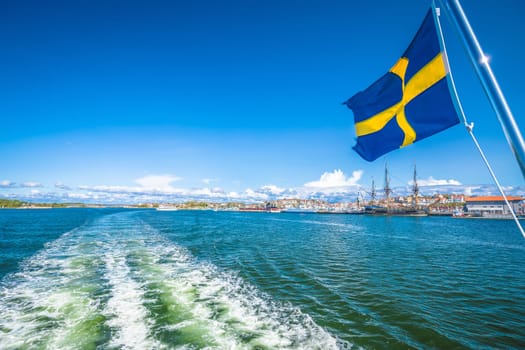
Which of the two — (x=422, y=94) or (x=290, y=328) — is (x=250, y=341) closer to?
(x=290, y=328)

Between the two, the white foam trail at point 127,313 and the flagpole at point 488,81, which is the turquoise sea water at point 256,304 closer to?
the white foam trail at point 127,313

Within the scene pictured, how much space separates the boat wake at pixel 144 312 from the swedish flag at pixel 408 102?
231 inches

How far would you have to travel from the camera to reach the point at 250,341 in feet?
23.9

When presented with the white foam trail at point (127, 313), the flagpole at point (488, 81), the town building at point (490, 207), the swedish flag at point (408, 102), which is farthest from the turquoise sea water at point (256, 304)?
the town building at point (490, 207)

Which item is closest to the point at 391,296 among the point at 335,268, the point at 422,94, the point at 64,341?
the point at 335,268

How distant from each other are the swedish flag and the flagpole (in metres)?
1.50

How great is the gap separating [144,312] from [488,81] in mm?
11114

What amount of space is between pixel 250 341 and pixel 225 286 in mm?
5856

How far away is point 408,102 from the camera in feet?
21.1

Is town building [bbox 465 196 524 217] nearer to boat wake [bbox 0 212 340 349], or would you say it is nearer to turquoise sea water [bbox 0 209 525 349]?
turquoise sea water [bbox 0 209 525 349]

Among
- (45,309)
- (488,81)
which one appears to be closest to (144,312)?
(45,309)

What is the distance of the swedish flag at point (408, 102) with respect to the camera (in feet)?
18.0

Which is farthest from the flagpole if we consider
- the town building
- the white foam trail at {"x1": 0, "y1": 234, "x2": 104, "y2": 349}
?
the town building

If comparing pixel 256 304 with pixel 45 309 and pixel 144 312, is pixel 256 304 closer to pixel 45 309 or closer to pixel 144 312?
pixel 144 312
